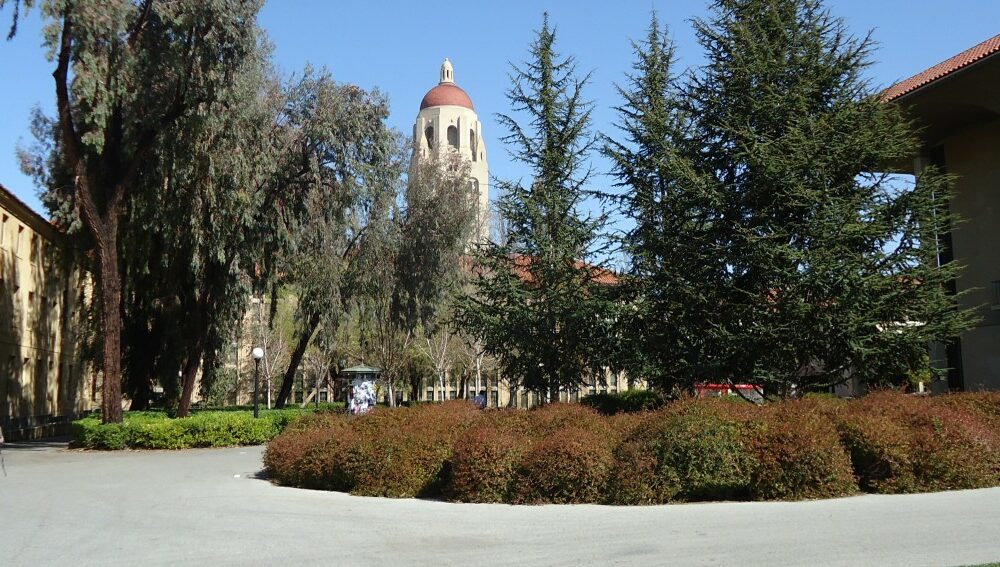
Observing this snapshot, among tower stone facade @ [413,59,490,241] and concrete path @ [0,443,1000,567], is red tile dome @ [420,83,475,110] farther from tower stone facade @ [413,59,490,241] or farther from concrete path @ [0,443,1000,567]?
concrete path @ [0,443,1000,567]

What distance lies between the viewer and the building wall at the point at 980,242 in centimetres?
2533

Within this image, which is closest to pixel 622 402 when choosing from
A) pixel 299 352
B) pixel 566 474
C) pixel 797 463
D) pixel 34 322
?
pixel 566 474

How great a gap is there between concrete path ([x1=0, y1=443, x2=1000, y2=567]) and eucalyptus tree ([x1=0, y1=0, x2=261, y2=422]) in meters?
12.2

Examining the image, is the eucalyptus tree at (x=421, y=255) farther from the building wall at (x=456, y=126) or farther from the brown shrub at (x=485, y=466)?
the building wall at (x=456, y=126)

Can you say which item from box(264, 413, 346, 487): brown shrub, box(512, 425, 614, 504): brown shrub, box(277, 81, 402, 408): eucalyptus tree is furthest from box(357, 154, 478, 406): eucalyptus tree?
box(512, 425, 614, 504): brown shrub

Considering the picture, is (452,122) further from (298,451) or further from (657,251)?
(298,451)

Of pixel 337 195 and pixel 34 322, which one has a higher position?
pixel 337 195

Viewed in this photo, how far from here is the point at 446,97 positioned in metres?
119

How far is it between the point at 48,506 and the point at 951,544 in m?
11.9

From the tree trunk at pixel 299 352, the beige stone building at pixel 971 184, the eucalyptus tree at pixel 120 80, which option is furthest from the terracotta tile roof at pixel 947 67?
the tree trunk at pixel 299 352

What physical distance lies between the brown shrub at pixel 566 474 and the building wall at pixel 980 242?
19.5 meters

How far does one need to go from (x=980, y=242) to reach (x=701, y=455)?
20090mm

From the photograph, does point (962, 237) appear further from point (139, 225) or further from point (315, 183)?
point (139, 225)

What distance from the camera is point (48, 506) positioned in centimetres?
1187
